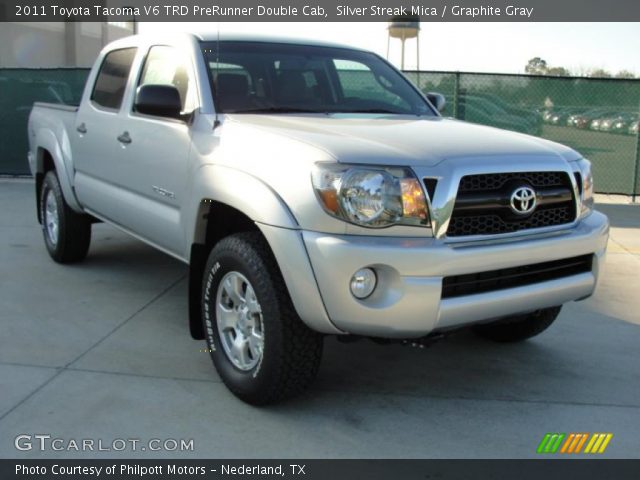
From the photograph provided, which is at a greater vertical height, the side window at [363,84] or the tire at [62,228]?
the side window at [363,84]

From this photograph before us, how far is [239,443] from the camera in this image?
309 centimetres

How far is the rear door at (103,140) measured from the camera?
4840mm

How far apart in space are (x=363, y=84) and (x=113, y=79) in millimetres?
1916

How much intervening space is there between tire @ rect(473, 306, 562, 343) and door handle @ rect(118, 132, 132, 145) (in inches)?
99.7

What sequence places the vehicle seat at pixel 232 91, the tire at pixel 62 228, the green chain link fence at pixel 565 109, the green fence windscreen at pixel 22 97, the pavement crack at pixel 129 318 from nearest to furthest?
1. the vehicle seat at pixel 232 91
2. the pavement crack at pixel 129 318
3. the tire at pixel 62 228
4. the green chain link fence at pixel 565 109
5. the green fence windscreen at pixel 22 97

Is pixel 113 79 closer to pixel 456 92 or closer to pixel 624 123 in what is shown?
pixel 456 92

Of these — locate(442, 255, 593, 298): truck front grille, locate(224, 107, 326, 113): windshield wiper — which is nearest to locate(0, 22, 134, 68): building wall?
locate(224, 107, 326, 113): windshield wiper

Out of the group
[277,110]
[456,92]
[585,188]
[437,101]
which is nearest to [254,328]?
[277,110]

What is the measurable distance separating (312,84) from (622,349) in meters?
2.56

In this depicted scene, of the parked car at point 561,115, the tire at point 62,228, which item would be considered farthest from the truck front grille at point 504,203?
the parked car at point 561,115

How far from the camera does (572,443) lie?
315 centimetres

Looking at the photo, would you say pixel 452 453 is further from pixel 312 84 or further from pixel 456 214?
pixel 312 84

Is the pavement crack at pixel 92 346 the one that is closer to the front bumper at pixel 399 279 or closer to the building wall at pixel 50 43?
the front bumper at pixel 399 279

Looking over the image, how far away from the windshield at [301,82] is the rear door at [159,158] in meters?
0.20
